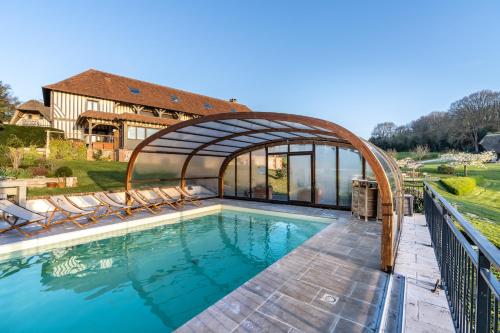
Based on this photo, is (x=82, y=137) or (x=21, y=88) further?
(x=21, y=88)

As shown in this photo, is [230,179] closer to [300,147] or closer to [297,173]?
[297,173]

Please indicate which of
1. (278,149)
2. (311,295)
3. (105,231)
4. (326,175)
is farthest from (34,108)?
(311,295)

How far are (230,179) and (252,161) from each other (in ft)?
5.20

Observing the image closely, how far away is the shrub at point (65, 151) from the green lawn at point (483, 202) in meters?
21.0

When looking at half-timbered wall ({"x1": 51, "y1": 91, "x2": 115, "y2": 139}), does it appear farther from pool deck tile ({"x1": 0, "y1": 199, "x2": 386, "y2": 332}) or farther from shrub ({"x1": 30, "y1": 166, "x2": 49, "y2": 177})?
pool deck tile ({"x1": 0, "y1": 199, "x2": 386, "y2": 332})

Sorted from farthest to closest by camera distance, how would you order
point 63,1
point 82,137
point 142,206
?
point 82,137 < point 63,1 < point 142,206

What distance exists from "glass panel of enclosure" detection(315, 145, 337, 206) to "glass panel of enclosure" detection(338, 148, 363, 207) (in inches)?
8.8

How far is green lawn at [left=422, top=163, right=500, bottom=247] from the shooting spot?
329 inches

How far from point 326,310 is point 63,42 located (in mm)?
19388

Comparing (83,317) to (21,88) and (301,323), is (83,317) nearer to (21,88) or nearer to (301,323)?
(301,323)

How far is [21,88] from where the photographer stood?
128ft

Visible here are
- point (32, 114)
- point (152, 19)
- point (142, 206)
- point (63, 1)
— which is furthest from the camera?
point (32, 114)

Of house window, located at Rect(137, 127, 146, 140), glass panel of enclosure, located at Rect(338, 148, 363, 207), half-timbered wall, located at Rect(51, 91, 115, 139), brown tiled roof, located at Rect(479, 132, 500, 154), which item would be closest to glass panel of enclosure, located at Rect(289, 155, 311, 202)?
glass panel of enclosure, located at Rect(338, 148, 363, 207)

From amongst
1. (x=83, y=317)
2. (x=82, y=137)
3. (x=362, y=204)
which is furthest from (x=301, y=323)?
(x=82, y=137)
